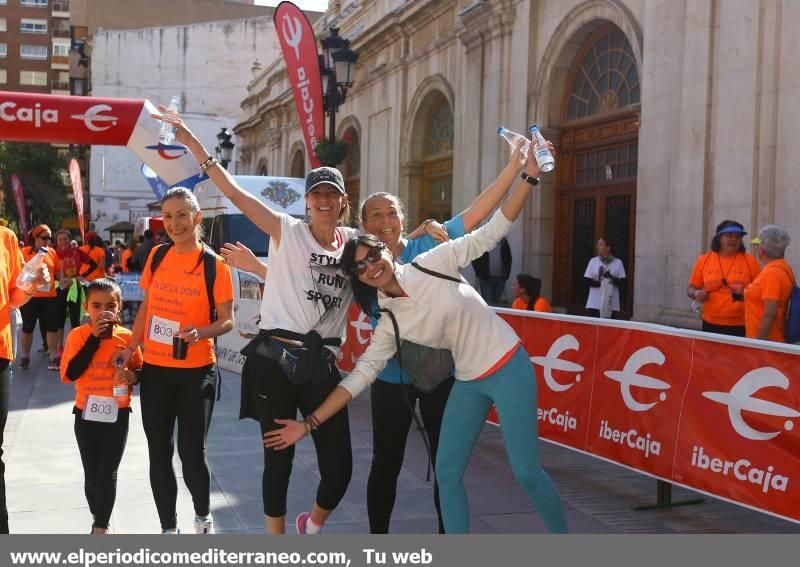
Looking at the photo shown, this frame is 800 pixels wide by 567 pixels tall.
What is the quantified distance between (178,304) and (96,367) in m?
0.59

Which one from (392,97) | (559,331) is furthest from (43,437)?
(392,97)

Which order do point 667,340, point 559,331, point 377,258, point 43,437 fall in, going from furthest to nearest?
point 43,437 → point 559,331 → point 667,340 → point 377,258

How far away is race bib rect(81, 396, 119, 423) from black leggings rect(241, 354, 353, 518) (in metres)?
0.72

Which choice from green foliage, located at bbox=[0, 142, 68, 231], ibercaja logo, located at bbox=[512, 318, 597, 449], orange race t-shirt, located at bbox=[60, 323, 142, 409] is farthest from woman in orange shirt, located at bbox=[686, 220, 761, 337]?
green foliage, located at bbox=[0, 142, 68, 231]

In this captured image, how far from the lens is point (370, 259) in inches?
152

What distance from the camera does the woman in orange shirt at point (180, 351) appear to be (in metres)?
4.46

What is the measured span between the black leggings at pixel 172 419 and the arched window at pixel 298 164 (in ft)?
87.2

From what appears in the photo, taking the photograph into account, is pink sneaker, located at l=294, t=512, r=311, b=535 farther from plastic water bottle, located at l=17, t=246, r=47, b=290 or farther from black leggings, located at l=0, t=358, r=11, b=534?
plastic water bottle, located at l=17, t=246, r=47, b=290

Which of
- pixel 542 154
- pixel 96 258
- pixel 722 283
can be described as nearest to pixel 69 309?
pixel 96 258

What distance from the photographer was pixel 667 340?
551cm

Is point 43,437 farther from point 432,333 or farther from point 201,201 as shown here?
point 201,201

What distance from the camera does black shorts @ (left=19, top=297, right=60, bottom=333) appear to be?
11875 mm

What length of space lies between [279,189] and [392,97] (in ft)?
24.5

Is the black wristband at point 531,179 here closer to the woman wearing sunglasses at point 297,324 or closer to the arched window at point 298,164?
the woman wearing sunglasses at point 297,324
